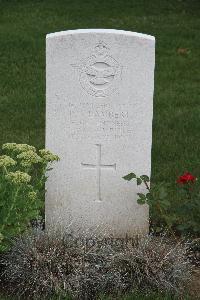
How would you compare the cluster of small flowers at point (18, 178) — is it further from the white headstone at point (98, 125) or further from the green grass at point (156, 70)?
the green grass at point (156, 70)

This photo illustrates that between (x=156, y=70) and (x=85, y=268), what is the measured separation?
Result: 581cm

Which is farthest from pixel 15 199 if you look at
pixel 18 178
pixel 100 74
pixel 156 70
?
pixel 156 70

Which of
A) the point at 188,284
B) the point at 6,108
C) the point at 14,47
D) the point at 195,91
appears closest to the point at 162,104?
the point at 195,91

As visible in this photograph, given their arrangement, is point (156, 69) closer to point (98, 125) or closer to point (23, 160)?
point (98, 125)

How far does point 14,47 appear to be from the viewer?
11109mm

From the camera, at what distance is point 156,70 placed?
10172 mm

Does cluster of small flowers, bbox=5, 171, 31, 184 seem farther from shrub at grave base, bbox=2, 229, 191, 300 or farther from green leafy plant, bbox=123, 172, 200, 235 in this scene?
green leafy plant, bbox=123, 172, 200, 235

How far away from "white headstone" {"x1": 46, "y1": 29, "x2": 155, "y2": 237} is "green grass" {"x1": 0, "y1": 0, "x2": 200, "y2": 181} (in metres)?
1.32

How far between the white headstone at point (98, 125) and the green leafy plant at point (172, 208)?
0.12 metres

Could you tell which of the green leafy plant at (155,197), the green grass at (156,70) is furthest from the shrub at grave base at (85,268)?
the green grass at (156,70)

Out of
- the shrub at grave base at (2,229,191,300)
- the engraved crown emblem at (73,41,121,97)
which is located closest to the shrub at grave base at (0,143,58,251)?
the shrub at grave base at (2,229,191,300)

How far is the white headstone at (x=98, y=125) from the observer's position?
5078 mm

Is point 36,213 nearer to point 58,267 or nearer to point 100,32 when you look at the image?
point 58,267

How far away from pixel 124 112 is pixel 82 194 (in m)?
0.63
